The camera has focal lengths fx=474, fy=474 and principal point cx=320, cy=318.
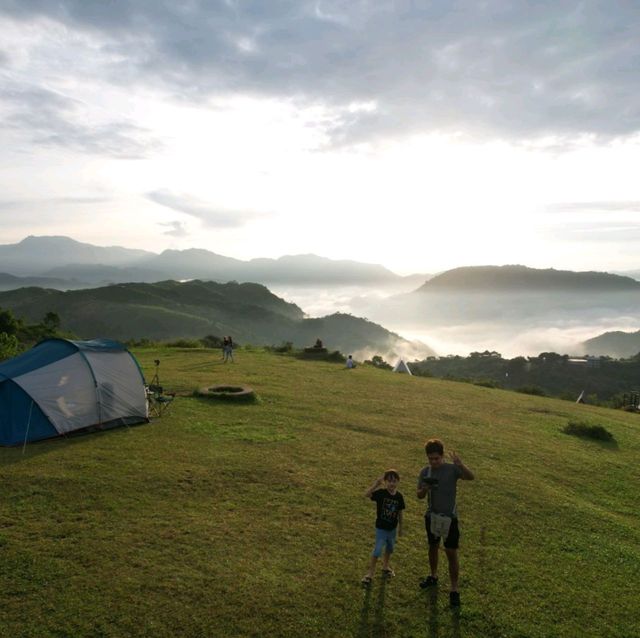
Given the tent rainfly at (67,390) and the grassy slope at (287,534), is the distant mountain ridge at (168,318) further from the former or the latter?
the grassy slope at (287,534)

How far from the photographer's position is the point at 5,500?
9875mm

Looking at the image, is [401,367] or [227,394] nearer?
[227,394]

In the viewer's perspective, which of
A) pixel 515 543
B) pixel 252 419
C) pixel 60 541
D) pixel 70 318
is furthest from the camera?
pixel 70 318

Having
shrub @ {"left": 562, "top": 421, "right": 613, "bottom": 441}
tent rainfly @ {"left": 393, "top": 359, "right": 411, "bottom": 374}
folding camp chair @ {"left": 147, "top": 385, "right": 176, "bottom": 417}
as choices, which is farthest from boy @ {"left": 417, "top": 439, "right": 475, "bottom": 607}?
tent rainfly @ {"left": 393, "top": 359, "right": 411, "bottom": 374}

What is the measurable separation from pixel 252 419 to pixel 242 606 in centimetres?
1007

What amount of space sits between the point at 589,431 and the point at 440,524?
48.9 ft

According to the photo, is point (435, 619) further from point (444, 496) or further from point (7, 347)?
point (7, 347)

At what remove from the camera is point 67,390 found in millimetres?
14141

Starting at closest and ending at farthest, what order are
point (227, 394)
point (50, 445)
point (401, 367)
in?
point (50, 445), point (227, 394), point (401, 367)

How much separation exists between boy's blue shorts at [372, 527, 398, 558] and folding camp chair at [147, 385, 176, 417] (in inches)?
436

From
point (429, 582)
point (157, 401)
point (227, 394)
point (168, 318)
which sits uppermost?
point (168, 318)

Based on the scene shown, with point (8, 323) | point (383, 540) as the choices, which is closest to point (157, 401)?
point (383, 540)

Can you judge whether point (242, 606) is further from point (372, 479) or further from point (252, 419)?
point (252, 419)

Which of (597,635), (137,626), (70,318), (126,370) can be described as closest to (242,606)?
(137,626)
